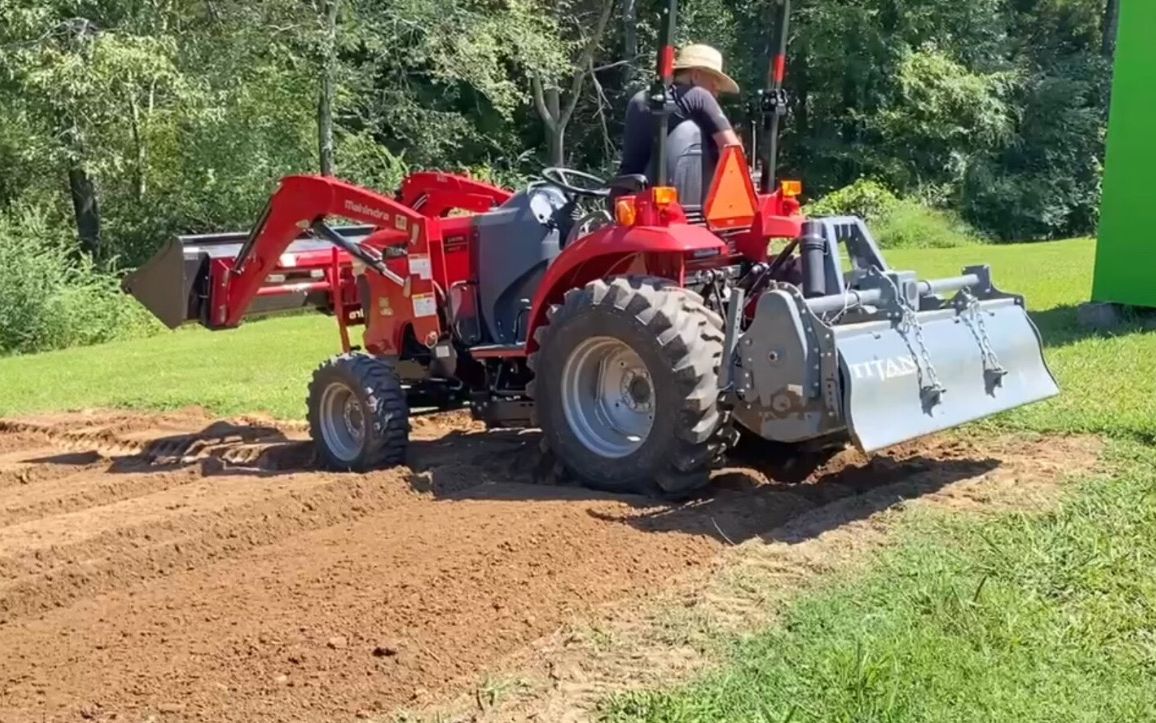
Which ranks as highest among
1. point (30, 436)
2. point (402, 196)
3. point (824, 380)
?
point (402, 196)

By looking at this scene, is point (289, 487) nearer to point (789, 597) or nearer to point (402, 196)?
point (402, 196)

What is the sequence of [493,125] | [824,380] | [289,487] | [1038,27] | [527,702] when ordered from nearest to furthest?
[527,702], [824,380], [289,487], [493,125], [1038,27]

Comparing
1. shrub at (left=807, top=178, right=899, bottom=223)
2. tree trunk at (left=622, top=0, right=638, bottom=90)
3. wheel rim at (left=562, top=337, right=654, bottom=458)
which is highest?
tree trunk at (left=622, top=0, right=638, bottom=90)

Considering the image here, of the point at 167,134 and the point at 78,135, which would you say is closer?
the point at 78,135

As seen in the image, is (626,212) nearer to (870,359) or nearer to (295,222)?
(870,359)

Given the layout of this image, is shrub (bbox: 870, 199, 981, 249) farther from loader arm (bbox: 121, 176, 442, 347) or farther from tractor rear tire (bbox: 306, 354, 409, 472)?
tractor rear tire (bbox: 306, 354, 409, 472)

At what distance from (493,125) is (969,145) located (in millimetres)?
12871

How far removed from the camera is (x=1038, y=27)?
42.1 metres

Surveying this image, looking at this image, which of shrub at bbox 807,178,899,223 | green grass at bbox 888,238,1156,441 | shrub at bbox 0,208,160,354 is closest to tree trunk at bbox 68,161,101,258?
shrub at bbox 0,208,160,354

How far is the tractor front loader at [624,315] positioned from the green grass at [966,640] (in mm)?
759

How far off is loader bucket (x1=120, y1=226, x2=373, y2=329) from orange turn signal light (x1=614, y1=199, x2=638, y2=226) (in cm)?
288

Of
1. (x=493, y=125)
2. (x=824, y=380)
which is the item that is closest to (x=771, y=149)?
(x=824, y=380)

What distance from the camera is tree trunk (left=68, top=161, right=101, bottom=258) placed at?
25578mm

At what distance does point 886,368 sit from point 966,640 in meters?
1.74
